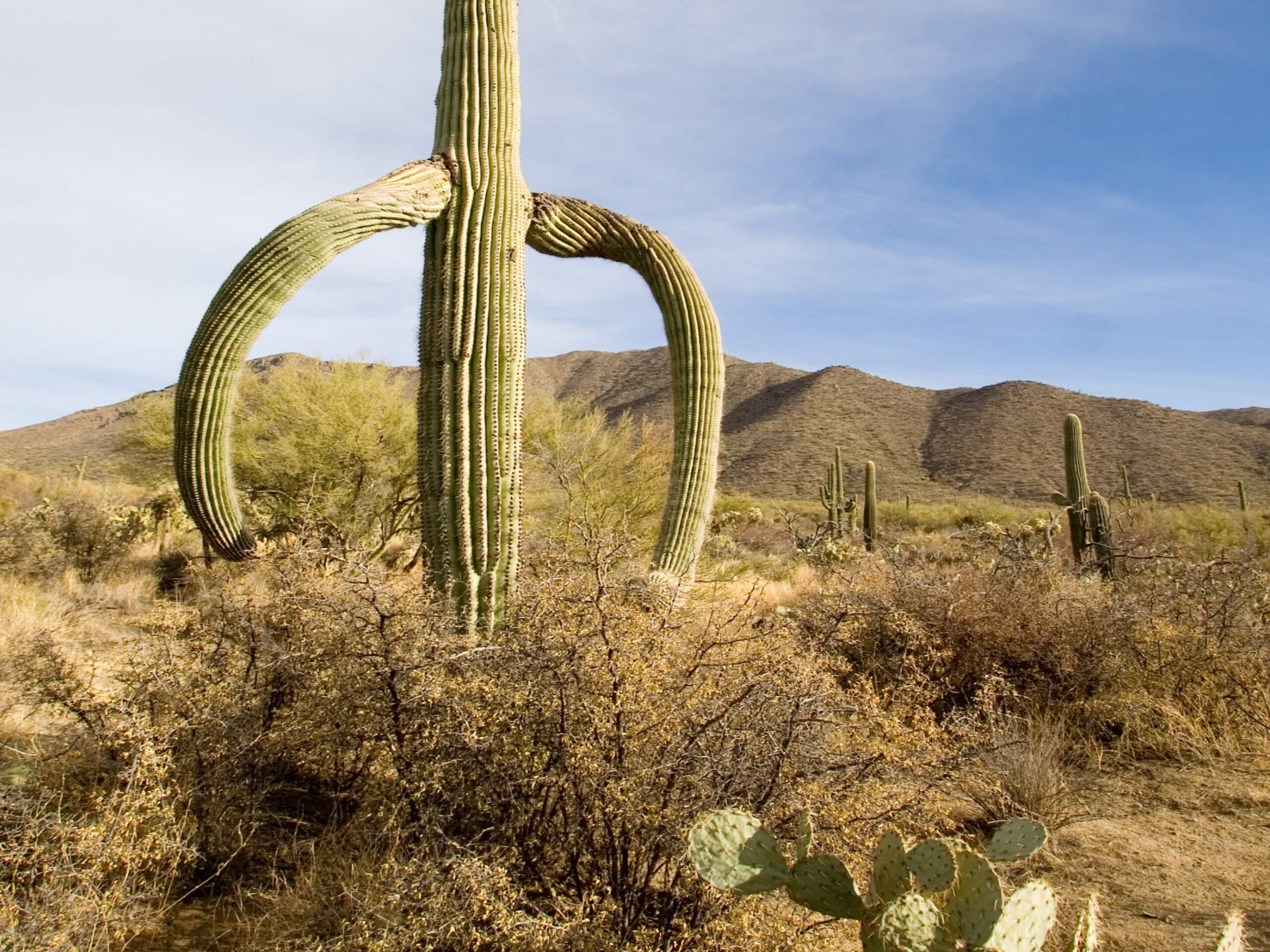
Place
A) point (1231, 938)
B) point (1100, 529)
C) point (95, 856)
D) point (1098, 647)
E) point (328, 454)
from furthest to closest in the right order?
point (328, 454) < point (1100, 529) < point (1098, 647) < point (95, 856) < point (1231, 938)

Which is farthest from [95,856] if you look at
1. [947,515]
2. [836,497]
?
[947,515]

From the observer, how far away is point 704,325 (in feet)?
19.7

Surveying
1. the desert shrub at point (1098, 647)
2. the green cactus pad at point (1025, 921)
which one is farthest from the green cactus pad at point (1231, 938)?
the desert shrub at point (1098, 647)

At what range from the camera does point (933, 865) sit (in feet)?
7.61

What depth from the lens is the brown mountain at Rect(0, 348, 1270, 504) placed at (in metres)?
33.5

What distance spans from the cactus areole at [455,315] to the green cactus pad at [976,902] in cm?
278

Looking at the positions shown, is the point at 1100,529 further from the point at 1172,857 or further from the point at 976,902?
the point at 976,902

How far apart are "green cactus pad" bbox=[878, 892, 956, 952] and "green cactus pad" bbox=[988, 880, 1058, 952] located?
0.11 m

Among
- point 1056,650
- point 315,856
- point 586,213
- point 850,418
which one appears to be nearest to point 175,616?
point 315,856

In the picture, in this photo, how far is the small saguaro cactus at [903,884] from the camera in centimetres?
211

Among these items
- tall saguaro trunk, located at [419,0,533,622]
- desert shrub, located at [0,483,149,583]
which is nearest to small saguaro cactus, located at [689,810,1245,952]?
tall saguaro trunk, located at [419,0,533,622]

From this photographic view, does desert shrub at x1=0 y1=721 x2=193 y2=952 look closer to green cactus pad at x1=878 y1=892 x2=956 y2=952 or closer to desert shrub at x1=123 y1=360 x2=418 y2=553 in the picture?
green cactus pad at x1=878 y1=892 x2=956 y2=952

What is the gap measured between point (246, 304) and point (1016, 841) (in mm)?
4234

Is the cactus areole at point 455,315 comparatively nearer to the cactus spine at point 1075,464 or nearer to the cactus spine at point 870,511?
the cactus spine at point 1075,464
